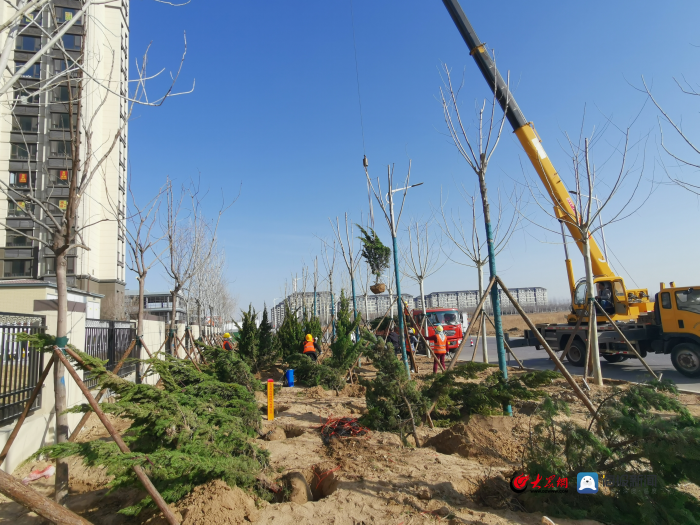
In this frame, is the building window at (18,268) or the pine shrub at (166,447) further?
the building window at (18,268)

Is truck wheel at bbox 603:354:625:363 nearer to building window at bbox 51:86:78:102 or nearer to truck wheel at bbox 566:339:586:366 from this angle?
truck wheel at bbox 566:339:586:366

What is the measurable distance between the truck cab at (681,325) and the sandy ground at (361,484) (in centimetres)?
644

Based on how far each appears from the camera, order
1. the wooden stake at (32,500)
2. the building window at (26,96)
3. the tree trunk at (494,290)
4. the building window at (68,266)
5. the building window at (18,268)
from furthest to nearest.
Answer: the building window at (18,268) < the building window at (68,266) < the tree trunk at (494,290) < the building window at (26,96) < the wooden stake at (32,500)

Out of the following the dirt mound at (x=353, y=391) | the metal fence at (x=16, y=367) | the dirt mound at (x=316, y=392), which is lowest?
the dirt mound at (x=353, y=391)

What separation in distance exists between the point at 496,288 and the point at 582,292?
30.0ft

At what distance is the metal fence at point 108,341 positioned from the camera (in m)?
8.12

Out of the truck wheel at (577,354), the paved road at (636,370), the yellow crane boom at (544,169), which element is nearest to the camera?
the paved road at (636,370)

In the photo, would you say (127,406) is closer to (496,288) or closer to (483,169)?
(496,288)

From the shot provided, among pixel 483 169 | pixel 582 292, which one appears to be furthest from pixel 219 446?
pixel 582 292

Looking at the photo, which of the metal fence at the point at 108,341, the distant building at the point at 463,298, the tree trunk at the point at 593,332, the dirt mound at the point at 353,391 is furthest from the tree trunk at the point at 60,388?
the distant building at the point at 463,298

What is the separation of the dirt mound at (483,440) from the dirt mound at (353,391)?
4445mm

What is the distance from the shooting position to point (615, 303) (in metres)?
12.8

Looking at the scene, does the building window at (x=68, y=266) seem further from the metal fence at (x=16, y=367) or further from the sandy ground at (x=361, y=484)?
the sandy ground at (x=361, y=484)

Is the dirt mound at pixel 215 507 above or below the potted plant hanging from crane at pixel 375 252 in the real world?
below
